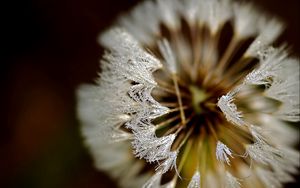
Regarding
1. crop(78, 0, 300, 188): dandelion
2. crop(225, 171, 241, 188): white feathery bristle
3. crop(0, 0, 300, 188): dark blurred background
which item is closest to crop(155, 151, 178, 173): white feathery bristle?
crop(78, 0, 300, 188): dandelion

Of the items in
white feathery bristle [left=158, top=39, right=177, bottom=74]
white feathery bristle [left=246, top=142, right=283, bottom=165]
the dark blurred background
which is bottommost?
white feathery bristle [left=246, top=142, right=283, bottom=165]

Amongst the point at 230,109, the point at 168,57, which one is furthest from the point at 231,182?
the point at 168,57

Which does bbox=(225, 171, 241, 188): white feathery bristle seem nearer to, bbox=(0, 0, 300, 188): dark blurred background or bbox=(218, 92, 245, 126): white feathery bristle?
bbox=(218, 92, 245, 126): white feathery bristle

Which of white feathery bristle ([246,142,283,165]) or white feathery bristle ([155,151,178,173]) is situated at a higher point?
white feathery bristle ([155,151,178,173])

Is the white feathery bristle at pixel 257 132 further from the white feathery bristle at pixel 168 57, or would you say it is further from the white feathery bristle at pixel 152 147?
the white feathery bristle at pixel 168 57

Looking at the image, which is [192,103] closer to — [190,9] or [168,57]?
[168,57]

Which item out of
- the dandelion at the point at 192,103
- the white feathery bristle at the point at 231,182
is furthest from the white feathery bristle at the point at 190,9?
the white feathery bristle at the point at 231,182
